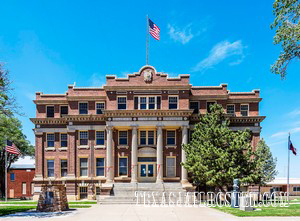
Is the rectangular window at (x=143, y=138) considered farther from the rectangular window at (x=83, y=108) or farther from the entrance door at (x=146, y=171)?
the rectangular window at (x=83, y=108)

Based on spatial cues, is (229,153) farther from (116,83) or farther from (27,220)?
(27,220)

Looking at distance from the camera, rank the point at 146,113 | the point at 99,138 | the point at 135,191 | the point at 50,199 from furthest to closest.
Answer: the point at 99,138, the point at 146,113, the point at 135,191, the point at 50,199

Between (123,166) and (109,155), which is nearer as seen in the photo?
(109,155)

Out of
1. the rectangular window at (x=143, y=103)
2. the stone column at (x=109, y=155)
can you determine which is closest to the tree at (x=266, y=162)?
the rectangular window at (x=143, y=103)

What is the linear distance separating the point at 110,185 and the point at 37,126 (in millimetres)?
12852

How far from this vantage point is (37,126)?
110 ft

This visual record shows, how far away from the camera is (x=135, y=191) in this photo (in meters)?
28.4

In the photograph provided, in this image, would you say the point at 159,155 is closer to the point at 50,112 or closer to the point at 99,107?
the point at 99,107

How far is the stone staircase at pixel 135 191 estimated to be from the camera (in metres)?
26.3

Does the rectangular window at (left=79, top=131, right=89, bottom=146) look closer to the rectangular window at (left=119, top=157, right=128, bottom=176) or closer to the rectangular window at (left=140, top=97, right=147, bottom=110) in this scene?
→ the rectangular window at (left=119, top=157, right=128, bottom=176)

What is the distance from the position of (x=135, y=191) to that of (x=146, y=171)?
399 centimetres

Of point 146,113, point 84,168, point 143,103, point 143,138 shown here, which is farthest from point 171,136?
point 84,168

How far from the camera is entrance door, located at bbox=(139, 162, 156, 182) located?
105ft

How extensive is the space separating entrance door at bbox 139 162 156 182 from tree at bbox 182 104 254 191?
5.92 m
